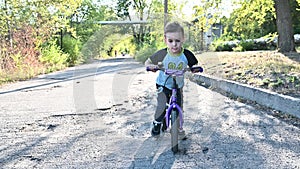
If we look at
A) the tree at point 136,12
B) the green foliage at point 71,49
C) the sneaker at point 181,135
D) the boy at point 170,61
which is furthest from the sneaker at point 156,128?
the tree at point 136,12

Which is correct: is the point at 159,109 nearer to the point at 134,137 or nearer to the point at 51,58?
the point at 134,137

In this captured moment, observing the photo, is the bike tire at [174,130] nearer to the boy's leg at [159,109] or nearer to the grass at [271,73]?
the boy's leg at [159,109]

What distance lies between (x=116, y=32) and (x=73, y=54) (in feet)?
61.8

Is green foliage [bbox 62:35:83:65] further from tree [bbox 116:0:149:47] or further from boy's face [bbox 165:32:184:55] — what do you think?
boy's face [bbox 165:32:184:55]

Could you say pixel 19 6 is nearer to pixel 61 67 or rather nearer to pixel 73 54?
pixel 61 67

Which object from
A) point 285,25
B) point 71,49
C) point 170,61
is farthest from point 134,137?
point 71,49

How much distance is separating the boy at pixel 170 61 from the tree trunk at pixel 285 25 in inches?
270

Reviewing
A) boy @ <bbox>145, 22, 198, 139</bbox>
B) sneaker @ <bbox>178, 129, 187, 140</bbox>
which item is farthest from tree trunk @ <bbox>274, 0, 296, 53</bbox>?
sneaker @ <bbox>178, 129, 187, 140</bbox>

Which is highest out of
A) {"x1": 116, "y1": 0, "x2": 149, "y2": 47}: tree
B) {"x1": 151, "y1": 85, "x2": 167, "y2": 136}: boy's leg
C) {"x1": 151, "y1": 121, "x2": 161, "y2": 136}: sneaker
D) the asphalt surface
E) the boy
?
{"x1": 116, "y1": 0, "x2": 149, "y2": 47}: tree

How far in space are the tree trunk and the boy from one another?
6847 mm

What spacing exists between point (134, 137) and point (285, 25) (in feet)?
23.9

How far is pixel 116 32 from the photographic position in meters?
40.1

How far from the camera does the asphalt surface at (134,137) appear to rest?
310cm

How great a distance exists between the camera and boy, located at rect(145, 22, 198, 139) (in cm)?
352
